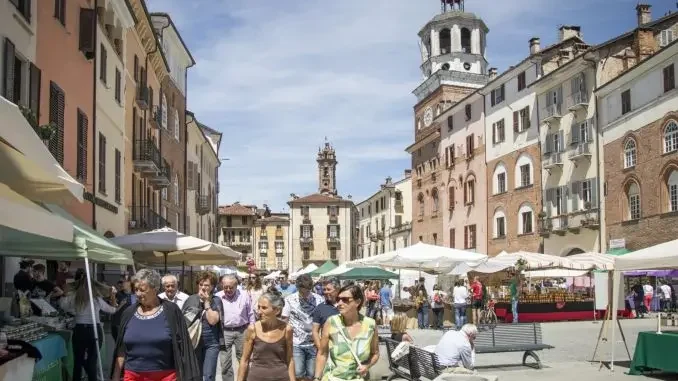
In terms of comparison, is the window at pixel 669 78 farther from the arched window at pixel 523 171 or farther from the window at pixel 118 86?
the window at pixel 118 86

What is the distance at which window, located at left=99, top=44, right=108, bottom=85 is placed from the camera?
22359 mm

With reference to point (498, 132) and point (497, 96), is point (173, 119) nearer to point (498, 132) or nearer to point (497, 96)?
point (498, 132)

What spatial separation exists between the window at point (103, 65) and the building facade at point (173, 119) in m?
11.7

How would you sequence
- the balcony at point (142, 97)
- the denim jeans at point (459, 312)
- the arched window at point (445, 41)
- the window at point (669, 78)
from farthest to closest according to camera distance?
the arched window at point (445, 41) < the window at point (669, 78) < the balcony at point (142, 97) < the denim jeans at point (459, 312)

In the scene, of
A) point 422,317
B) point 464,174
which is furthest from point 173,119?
point 464,174

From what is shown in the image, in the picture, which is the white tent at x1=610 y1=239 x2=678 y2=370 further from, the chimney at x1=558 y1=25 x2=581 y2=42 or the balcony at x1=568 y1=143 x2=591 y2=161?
the chimney at x1=558 y1=25 x2=581 y2=42

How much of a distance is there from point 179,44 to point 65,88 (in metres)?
24.2

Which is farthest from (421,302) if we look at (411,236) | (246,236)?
(246,236)

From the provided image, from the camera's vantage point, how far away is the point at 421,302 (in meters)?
29.2

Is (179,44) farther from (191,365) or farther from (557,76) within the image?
(191,365)

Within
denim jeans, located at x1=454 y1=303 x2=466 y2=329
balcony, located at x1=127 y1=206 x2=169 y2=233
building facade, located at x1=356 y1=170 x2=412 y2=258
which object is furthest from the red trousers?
building facade, located at x1=356 y1=170 x2=412 y2=258

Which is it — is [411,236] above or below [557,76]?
below

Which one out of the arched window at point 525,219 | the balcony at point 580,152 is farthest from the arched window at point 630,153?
the arched window at point 525,219

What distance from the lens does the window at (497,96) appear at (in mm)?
50250
